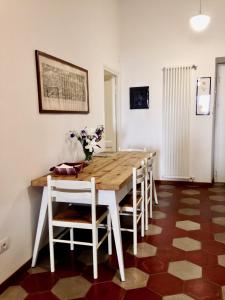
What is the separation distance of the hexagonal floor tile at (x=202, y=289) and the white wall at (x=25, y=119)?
1.33 meters

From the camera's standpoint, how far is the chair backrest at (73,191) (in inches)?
80.8

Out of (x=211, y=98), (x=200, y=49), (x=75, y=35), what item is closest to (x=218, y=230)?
(x=211, y=98)

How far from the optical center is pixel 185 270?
2230 mm

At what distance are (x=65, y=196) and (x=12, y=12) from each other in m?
1.46

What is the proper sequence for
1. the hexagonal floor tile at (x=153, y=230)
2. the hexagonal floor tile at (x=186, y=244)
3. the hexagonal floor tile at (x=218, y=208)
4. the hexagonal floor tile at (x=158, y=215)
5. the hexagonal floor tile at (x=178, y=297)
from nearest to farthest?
the hexagonal floor tile at (x=178, y=297), the hexagonal floor tile at (x=186, y=244), the hexagonal floor tile at (x=153, y=230), the hexagonal floor tile at (x=158, y=215), the hexagonal floor tile at (x=218, y=208)

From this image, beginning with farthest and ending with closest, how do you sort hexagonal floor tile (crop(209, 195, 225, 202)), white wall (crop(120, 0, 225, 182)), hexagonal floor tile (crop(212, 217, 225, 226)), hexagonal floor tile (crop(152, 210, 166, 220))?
white wall (crop(120, 0, 225, 182)) → hexagonal floor tile (crop(209, 195, 225, 202)) → hexagonal floor tile (crop(152, 210, 166, 220)) → hexagonal floor tile (crop(212, 217, 225, 226))

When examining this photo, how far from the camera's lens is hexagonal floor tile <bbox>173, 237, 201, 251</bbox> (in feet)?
8.54

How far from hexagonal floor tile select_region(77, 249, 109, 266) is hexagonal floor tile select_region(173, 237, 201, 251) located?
71cm

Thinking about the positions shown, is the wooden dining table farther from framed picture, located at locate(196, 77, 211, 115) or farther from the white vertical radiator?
framed picture, located at locate(196, 77, 211, 115)

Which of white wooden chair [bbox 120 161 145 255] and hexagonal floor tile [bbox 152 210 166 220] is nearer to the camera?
white wooden chair [bbox 120 161 145 255]

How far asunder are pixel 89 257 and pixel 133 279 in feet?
1.72

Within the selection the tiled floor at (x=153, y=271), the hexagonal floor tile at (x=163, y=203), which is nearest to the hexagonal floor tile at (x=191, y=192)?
the hexagonal floor tile at (x=163, y=203)

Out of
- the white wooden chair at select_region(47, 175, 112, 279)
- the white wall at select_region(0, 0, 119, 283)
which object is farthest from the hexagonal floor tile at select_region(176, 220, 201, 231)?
the white wall at select_region(0, 0, 119, 283)

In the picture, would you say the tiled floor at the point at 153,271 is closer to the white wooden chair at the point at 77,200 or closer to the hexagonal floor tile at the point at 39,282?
the hexagonal floor tile at the point at 39,282
